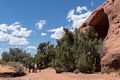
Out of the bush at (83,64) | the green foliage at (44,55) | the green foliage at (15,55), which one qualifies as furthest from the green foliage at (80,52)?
the green foliage at (15,55)

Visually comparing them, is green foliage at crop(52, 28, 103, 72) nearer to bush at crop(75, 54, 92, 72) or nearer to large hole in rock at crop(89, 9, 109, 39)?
bush at crop(75, 54, 92, 72)

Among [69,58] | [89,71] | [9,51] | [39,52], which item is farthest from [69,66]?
[9,51]

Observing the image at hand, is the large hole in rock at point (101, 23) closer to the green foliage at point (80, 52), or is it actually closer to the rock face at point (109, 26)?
the rock face at point (109, 26)

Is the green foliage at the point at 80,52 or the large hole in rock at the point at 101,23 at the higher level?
the large hole in rock at the point at 101,23

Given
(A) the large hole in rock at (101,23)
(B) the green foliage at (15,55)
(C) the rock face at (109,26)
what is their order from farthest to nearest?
(B) the green foliage at (15,55) → (A) the large hole in rock at (101,23) → (C) the rock face at (109,26)

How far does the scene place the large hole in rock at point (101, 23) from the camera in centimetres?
4281

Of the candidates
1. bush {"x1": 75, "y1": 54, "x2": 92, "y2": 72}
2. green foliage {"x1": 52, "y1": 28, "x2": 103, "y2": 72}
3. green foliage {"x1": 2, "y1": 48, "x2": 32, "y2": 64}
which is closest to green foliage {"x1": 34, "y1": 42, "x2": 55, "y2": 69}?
green foliage {"x1": 2, "y1": 48, "x2": 32, "y2": 64}

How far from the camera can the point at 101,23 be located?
4516 cm

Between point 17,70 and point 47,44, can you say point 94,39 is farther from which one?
point 47,44

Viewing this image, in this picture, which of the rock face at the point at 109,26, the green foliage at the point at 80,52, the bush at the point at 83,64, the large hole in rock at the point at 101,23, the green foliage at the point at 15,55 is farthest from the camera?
the green foliage at the point at 15,55

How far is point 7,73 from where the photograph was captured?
Answer: 29812mm

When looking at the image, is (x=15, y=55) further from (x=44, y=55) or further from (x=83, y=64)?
(x=83, y=64)

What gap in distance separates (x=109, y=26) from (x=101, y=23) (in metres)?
5.63

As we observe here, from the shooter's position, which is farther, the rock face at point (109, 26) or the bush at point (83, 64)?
the bush at point (83, 64)
